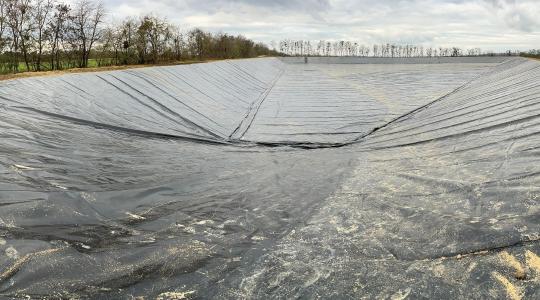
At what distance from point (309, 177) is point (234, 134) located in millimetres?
3507

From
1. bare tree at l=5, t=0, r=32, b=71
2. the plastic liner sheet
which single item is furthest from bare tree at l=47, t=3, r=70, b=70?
the plastic liner sheet

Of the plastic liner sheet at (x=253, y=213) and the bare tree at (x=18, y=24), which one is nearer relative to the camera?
the plastic liner sheet at (x=253, y=213)

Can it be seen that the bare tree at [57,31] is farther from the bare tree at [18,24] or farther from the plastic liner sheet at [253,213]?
the plastic liner sheet at [253,213]

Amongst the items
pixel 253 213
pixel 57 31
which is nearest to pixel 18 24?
pixel 57 31

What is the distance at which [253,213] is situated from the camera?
14.2 feet

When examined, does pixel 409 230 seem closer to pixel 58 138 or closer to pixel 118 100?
pixel 58 138

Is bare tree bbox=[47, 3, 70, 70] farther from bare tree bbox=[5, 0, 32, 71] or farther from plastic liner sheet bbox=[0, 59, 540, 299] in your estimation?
plastic liner sheet bbox=[0, 59, 540, 299]

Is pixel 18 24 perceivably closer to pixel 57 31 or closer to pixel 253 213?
pixel 57 31

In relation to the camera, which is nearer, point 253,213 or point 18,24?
point 253,213

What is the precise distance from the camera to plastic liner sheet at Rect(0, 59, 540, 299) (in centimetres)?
281

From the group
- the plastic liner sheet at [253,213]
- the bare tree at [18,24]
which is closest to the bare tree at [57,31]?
the bare tree at [18,24]

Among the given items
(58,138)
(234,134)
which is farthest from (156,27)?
(58,138)

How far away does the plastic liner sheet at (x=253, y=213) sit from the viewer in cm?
281

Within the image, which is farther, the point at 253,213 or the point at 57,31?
the point at 57,31
